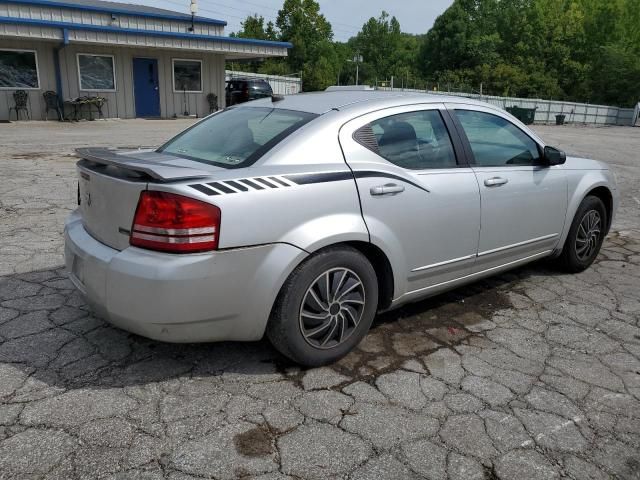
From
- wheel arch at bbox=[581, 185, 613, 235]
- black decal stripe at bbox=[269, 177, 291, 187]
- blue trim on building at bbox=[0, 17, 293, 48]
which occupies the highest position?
blue trim on building at bbox=[0, 17, 293, 48]

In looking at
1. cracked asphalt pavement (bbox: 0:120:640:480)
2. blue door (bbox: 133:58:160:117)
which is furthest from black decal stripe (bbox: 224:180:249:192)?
blue door (bbox: 133:58:160:117)

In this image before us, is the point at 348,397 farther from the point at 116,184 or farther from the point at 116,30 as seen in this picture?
the point at 116,30

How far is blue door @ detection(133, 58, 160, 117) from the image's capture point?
22.0 metres

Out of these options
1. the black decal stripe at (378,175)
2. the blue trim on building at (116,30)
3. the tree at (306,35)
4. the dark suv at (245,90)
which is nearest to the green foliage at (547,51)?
the tree at (306,35)

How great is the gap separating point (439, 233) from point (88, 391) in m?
2.22

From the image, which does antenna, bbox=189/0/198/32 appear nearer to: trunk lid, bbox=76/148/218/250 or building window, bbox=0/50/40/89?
building window, bbox=0/50/40/89

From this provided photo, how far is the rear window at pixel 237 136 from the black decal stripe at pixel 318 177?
28 cm

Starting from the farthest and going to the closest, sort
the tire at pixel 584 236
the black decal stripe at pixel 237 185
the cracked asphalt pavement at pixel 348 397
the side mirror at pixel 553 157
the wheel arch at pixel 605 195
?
1. the wheel arch at pixel 605 195
2. the tire at pixel 584 236
3. the side mirror at pixel 553 157
4. the black decal stripe at pixel 237 185
5. the cracked asphalt pavement at pixel 348 397

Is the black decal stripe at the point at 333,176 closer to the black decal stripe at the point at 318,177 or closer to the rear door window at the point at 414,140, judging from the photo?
the black decal stripe at the point at 318,177

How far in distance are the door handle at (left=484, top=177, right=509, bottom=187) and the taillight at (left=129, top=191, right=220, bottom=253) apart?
2009mm

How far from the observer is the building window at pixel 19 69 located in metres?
18.9

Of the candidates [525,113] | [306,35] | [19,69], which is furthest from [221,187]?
[306,35]

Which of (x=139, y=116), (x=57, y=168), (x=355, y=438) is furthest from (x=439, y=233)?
(x=139, y=116)

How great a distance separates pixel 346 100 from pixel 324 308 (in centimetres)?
137
